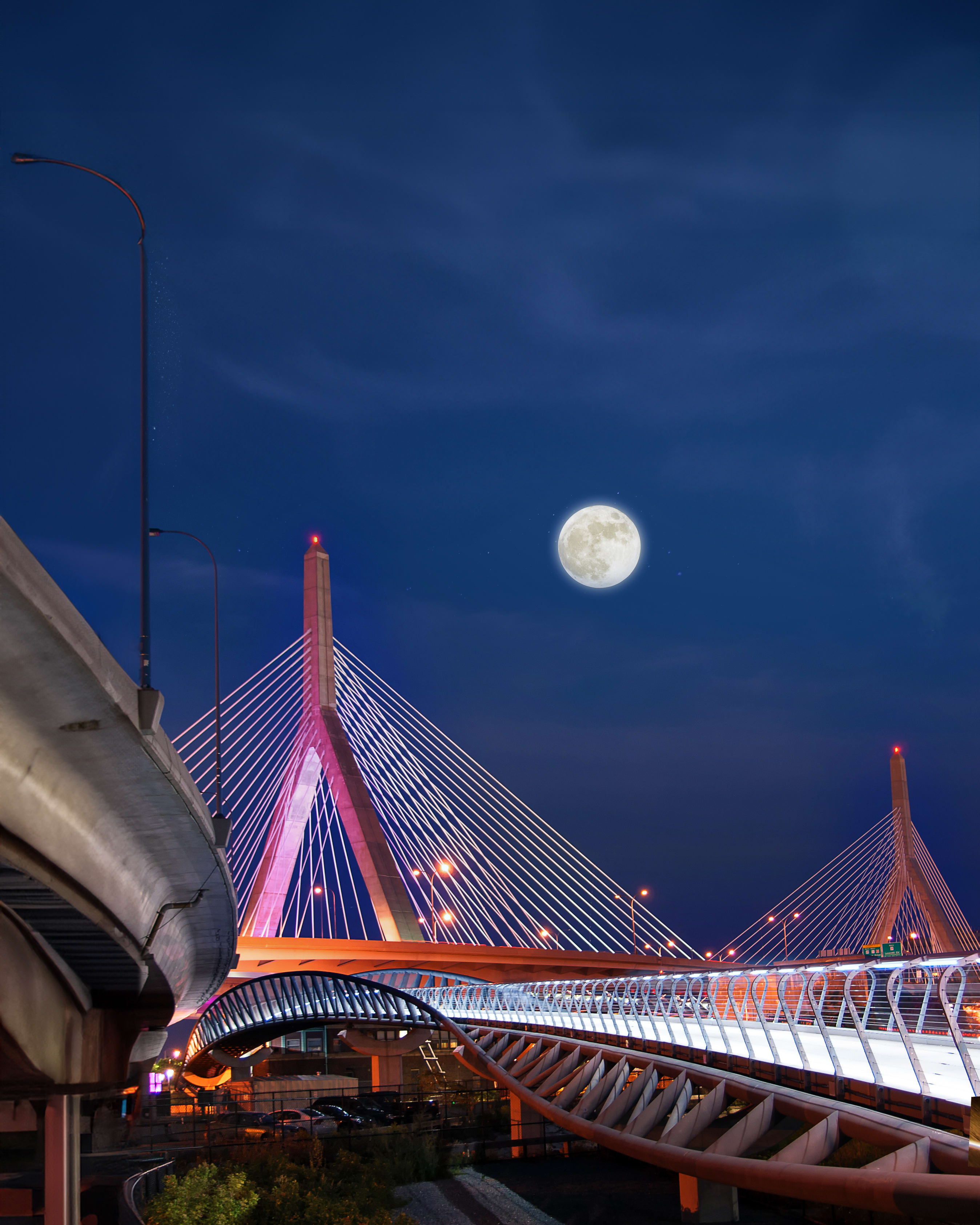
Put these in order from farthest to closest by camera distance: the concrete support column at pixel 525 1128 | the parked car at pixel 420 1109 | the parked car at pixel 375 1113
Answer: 1. the parked car at pixel 375 1113
2. the parked car at pixel 420 1109
3. the concrete support column at pixel 525 1128

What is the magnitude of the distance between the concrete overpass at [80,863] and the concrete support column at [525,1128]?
1694 cm

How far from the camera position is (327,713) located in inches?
1977

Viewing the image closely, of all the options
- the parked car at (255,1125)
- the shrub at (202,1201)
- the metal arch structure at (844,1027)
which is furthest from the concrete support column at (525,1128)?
the shrub at (202,1201)

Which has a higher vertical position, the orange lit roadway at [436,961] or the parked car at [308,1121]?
the orange lit roadway at [436,961]

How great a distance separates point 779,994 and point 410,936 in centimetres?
3673

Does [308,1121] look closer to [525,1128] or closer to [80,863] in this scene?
[525,1128]

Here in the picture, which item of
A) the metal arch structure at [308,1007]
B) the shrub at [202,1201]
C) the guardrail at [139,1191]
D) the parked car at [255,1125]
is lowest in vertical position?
the parked car at [255,1125]

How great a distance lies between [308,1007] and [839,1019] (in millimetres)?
41813

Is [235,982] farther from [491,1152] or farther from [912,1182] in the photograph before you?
[912,1182]

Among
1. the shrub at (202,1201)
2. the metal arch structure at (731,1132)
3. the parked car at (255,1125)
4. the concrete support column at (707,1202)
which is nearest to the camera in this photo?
the metal arch structure at (731,1132)

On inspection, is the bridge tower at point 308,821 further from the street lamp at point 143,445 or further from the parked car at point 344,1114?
the street lamp at point 143,445

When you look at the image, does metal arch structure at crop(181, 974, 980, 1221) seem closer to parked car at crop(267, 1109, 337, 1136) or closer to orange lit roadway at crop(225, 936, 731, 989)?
parked car at crop(267, 1109, 337, 1136)

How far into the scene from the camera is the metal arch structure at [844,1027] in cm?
1002

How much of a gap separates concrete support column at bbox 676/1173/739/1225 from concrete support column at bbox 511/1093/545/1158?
7.67 m
